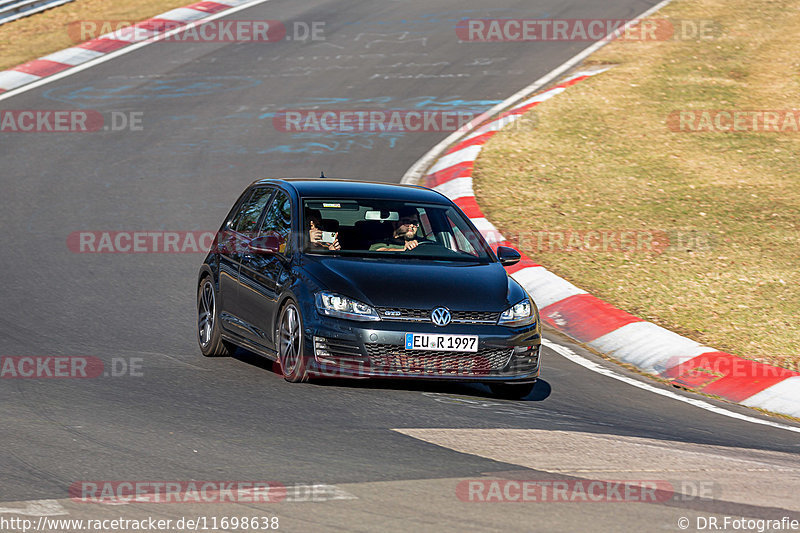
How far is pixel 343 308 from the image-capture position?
889 centimetres

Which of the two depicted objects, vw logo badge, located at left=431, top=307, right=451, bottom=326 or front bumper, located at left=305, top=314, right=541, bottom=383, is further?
vw logo badge, located at left=431, top=307, right=451, bottom=326

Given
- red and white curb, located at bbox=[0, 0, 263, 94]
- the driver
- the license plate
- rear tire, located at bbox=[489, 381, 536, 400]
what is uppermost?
the driver

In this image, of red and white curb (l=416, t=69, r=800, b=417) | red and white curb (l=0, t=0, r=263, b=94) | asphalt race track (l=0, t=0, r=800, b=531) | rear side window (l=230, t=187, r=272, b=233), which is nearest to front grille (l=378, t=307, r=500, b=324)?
asphalt race track (l=0, t=0, r=800, b=531)

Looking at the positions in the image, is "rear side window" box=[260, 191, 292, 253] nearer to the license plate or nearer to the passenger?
the passenger

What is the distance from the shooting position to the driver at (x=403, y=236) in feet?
32.6

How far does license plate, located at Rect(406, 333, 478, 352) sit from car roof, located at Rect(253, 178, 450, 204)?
6.41 feet

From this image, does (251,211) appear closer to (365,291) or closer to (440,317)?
(365,291)

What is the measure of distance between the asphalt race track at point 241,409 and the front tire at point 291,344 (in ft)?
0.46

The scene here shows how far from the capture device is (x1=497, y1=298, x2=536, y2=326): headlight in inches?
360

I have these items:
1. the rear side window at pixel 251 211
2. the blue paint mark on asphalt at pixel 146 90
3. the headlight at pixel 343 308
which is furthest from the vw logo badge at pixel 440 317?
the blue paint mark on asphalt at pixel 146 90

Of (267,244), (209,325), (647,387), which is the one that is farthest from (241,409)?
(647,387)

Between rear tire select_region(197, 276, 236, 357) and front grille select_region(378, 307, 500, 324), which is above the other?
front grille select_region(378, 307, 500, 324)

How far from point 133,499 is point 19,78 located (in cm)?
1735

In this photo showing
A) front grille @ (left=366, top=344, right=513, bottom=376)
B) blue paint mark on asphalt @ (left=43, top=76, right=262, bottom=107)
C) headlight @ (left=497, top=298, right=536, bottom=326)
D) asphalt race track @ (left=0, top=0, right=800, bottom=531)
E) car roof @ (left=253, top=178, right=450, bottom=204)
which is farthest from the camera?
blue paint mark on asphalt @ (left=43, top=76, right=262, bottom=107)
